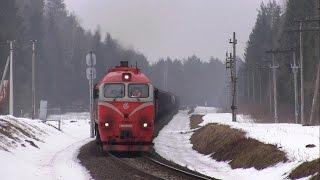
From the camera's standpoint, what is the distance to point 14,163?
55.8 ft

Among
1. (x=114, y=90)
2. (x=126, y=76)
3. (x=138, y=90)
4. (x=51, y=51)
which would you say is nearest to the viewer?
(x=114, y=90)

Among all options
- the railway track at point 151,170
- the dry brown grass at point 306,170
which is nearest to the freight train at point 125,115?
the railway track at point 151,170

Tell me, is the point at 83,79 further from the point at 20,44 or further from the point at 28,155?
the point at 28,155

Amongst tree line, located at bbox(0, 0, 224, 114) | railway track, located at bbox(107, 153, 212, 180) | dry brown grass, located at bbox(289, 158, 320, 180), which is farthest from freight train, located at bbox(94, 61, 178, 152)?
tree line, located at bbox(0, 0, 224, 114)

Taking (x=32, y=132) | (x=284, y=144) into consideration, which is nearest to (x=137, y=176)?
(x=284, y=144)

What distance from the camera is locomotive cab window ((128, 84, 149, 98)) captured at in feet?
69.9

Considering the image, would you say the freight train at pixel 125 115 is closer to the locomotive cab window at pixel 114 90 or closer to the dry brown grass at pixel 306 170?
the locomotive cab window at pixel 114 90

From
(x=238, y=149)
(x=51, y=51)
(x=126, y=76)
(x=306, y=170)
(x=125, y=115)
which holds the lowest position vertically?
(x=238, y=149)

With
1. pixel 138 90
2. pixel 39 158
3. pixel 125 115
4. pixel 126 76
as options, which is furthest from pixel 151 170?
pixel 126 76

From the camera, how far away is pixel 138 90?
21.5 meters

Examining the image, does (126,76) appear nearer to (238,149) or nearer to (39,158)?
(39,158)

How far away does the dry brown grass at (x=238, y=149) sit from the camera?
1695cm

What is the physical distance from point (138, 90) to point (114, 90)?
92 cm

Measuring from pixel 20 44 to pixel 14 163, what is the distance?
63318 mm
